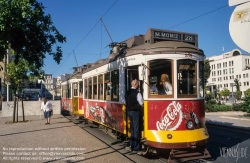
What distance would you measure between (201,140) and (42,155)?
176 inches

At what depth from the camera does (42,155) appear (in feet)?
23.9

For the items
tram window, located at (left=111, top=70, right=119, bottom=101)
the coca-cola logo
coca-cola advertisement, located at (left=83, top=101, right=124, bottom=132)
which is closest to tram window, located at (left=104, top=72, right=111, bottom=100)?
coca-cola advertisement, located at (left=83, top=101, right=124, bottom=132)

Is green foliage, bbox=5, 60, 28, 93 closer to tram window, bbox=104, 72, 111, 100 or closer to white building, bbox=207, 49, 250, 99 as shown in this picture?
tram window, bbox=104, 72, 111, 100

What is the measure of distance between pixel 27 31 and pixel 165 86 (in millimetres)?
4231

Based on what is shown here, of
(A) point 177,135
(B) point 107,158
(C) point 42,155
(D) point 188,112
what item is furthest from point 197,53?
(C) point 42,155

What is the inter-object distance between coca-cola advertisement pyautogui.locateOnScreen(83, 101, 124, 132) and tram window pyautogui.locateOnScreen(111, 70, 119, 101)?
0.28 meters

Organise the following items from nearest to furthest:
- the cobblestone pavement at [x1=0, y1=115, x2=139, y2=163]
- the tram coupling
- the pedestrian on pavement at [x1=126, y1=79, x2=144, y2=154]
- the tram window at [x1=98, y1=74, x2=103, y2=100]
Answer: the tram coupling, the cobblestone pavement at [x1=0, y1=115, x2=139, y2=163], the pedestrian on pavement at [x1=126, y1=79, x2=144, y2=154], the tram window at [x1=98, y1=74, x2=103, y2=100]

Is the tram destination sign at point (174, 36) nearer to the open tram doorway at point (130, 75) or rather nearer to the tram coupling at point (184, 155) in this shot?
the open tram doorway at point (130, 75)

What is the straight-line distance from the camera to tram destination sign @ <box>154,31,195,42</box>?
7640mm

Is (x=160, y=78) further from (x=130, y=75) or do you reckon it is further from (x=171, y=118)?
(x=130, y=75)

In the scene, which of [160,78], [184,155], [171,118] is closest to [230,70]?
[160,78]

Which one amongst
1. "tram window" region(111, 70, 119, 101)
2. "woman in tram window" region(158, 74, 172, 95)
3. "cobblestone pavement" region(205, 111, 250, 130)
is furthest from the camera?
"cobblestone pavement" region(205, 111, 250, 130)

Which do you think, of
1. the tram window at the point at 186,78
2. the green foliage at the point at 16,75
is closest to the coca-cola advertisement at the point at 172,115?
the tram window at the point at 186,78

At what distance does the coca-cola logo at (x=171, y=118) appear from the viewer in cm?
645
